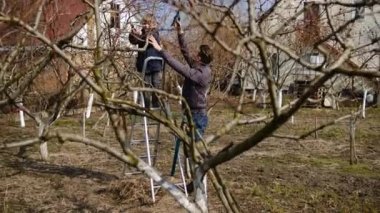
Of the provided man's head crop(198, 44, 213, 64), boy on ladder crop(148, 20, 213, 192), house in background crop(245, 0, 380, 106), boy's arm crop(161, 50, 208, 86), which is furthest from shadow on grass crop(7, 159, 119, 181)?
house in background crop(245, 0, 380, 106)

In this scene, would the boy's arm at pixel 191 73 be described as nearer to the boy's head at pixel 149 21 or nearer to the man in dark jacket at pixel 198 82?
the man in dark jacket at pixel 198 82

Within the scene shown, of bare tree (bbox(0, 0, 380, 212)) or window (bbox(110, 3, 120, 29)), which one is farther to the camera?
window (bbox(110, 3, 120, 29))

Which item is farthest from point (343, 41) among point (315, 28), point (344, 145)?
point (344, 145)

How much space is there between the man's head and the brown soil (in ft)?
2.48

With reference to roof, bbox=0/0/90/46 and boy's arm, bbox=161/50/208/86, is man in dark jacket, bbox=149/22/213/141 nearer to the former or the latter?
boy's arm, bbox=161/50/208/86

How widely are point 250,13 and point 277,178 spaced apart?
5274 mm

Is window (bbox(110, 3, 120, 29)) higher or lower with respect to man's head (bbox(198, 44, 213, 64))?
higher


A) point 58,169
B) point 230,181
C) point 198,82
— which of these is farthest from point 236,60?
point 58,169

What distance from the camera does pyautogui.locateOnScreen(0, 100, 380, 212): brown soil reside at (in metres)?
5.93

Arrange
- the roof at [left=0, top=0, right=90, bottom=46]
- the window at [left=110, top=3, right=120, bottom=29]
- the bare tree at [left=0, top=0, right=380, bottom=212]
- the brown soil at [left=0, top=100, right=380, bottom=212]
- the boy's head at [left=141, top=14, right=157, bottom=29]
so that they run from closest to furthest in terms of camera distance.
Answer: the bare tree at [left=0, top=0, right=380, bottom=212]
the roof at [left=0, top=0, right=90, bottom=46]
the boy's head at [left=141, top=14, right=157, bottom=29]
the window at [left=110, top=3, right=120, bottom=29]
the brown soil at [left=0, top=100, right=380, bottom=212]

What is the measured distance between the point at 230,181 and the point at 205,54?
1.73 meters

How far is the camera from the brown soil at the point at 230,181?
233 inches

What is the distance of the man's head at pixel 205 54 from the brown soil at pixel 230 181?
2.48 feet

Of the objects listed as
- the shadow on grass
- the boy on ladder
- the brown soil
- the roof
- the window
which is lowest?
the brown soil
